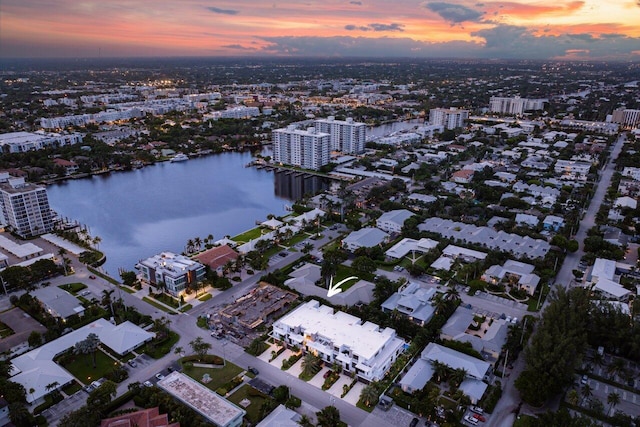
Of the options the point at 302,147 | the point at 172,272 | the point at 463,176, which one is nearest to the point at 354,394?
the point at 172,272

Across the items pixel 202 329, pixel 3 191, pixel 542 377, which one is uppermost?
pixel 3 191

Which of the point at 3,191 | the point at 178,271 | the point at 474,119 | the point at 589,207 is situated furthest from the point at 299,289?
the point at 474,119

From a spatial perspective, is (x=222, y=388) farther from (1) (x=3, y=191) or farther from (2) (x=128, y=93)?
(2) (x=128, y=93)

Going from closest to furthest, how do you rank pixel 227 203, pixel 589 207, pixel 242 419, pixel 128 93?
pixel 242 419 → pixel 589 207 → pixel 227 203 → pixel 128 93

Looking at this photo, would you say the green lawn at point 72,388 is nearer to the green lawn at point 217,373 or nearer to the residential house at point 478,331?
the green lawn at point 217,373

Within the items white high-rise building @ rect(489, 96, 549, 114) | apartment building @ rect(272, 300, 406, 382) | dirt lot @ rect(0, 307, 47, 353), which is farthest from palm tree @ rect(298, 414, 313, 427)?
white high-rise building @ rect(489, 96, 549, 114)

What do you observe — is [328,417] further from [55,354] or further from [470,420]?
Result: [55,354]

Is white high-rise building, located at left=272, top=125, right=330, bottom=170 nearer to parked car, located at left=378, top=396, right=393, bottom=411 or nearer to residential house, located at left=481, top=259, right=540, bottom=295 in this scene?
residential house, located at left=481, top=259, right=540, bottom=295
